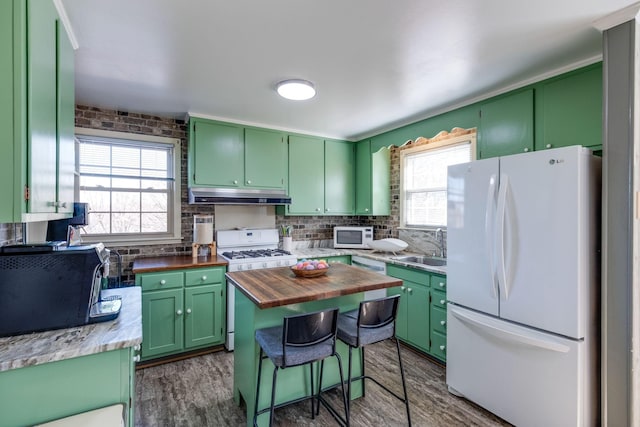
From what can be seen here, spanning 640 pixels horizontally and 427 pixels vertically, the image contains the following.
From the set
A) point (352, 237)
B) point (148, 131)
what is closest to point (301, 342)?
point (352, 237)

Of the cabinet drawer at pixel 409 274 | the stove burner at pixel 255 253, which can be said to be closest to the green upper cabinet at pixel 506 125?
the cabinet drawer at pixel 409 274

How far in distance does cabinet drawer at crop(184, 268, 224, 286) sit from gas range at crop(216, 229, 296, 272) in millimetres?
128

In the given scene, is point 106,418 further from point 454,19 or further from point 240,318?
point 454,19

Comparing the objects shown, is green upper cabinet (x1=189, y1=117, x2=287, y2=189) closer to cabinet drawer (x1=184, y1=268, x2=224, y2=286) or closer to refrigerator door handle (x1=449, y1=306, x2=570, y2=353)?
cabinet drawer (x1=184, y1=268, x2=224, y2=286)

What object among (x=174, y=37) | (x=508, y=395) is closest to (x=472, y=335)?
(x=508, y=395)

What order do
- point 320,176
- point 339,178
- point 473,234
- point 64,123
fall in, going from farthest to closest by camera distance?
point 339,178, point 320,176, point 473,234, point 64,123

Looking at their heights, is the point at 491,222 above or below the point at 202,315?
above

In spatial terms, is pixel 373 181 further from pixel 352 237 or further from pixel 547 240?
pixel 547 240

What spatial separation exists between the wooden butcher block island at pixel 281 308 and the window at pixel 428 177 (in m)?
1.80

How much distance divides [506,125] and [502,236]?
3.50 ft

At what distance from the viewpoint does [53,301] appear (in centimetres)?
143

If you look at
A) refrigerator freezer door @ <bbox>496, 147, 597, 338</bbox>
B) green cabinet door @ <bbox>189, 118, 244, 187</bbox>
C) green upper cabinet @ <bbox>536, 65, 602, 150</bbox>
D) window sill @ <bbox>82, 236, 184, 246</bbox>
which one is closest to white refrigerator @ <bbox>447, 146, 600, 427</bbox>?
refrigerator freezer door @ <bbox>496, 147, 597, 338</bbox>

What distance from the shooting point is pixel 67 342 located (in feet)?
4.33

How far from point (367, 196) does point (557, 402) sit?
2.85m
